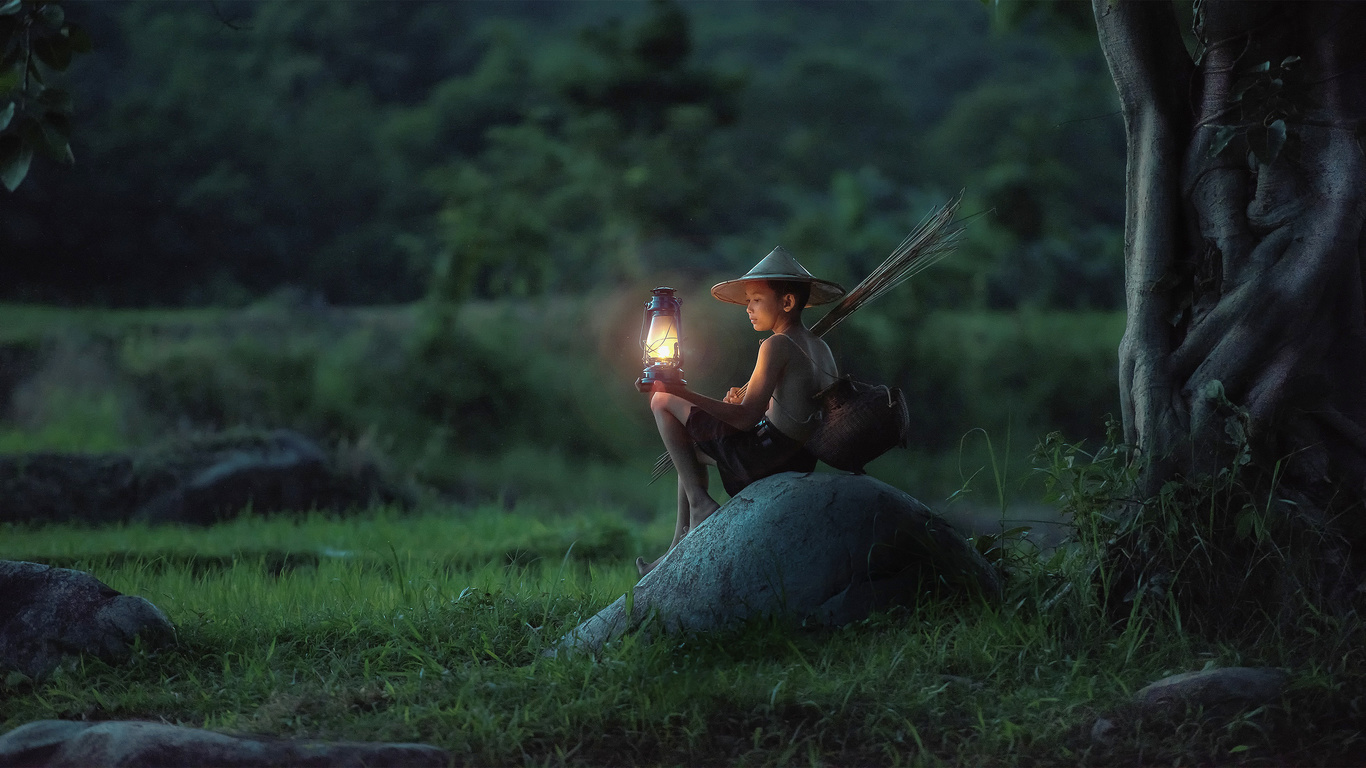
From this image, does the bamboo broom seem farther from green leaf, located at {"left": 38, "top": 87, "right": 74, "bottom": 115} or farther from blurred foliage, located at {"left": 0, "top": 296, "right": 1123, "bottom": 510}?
blurred foliage, located at {"left": 0, "top": 296, "right": 1123, "bottom": 510}

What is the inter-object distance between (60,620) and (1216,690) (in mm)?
4091

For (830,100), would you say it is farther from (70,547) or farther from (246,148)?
(70,547)

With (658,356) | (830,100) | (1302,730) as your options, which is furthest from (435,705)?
(830,100)

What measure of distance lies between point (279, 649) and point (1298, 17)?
4.60 metres

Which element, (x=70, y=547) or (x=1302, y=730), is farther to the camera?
(x=70, y=547)

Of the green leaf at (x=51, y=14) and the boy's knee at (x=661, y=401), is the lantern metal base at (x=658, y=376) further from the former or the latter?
the green leaf at (x=51, y=14)

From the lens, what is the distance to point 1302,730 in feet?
11.1

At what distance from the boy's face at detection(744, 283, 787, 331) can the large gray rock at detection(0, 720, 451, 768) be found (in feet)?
6.89

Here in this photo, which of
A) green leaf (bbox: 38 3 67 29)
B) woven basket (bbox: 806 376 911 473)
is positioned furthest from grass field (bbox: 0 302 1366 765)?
green leaf (bbox: 38 3 67 29)

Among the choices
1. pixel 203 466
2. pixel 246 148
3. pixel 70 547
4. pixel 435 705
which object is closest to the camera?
pixel 435 705

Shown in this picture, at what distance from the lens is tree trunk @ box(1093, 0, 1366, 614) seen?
4109 mm

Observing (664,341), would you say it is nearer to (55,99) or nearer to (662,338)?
(662,338)

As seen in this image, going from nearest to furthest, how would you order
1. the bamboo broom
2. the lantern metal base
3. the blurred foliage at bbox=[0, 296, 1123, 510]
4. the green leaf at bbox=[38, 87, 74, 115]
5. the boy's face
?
the green leaf at bbox=[38, 87, 74, 115]
the lantern metal base
the boy's face
the bamboo broom
the blurred foliage at bbox=[0, 296, 1123, 510]

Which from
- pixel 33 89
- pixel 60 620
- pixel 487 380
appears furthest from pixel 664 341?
pixel 487 380
